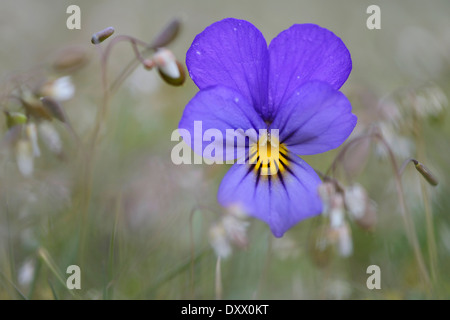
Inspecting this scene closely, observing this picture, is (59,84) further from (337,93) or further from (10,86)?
(337,93)

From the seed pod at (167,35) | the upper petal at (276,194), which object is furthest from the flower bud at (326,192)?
the seed pod at (167,35)

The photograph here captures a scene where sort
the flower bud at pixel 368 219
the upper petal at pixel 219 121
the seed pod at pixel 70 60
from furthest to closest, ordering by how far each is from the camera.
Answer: the seed pod at pixel 70 60 < the flower bud at pixel 368 219 < the upper petal at pixel 219 121

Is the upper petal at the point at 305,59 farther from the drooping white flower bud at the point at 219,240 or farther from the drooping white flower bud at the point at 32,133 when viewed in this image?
the drooping white flower bud at the point at 32,133

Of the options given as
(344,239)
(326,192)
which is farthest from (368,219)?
(326,192)

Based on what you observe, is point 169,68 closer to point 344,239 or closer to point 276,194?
point 276,194
